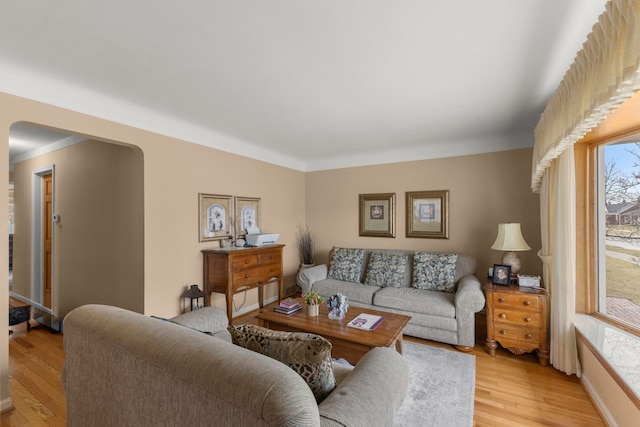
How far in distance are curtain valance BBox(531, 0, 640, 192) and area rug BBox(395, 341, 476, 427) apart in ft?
6.44

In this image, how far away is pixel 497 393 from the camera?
2131 millimetres

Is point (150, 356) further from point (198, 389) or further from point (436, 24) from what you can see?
point (436, 24)

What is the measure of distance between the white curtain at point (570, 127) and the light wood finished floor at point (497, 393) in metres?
0.26

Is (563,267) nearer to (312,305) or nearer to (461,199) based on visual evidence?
(461,199)

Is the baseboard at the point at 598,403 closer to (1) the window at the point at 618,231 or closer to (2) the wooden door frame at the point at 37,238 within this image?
(1) the window at the point at 618,231

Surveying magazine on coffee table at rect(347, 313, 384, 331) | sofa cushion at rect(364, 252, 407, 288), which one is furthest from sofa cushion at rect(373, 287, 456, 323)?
magazine on coffee table at rect(347, 313, 384, 331)

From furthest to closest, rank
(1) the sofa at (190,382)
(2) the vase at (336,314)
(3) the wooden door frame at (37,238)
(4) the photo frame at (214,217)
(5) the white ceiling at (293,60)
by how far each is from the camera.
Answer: (3) the wooden door frame at (37,238)
(4) the photo frame at (214,217)
(2) the vase at (336,314)
(5) the white ceiling at (293,60)
(1) the sofa at (190,382)

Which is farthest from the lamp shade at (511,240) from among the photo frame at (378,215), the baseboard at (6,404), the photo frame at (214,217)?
the baseboard at (6,404)

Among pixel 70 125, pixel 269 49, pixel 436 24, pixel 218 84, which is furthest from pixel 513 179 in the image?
pixel 70 125

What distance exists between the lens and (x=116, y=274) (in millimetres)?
3004

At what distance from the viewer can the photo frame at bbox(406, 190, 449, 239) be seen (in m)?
3.89

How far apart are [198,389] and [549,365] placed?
3059mm

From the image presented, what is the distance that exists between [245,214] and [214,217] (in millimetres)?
518

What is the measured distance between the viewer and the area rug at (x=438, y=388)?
1862 millimetres
